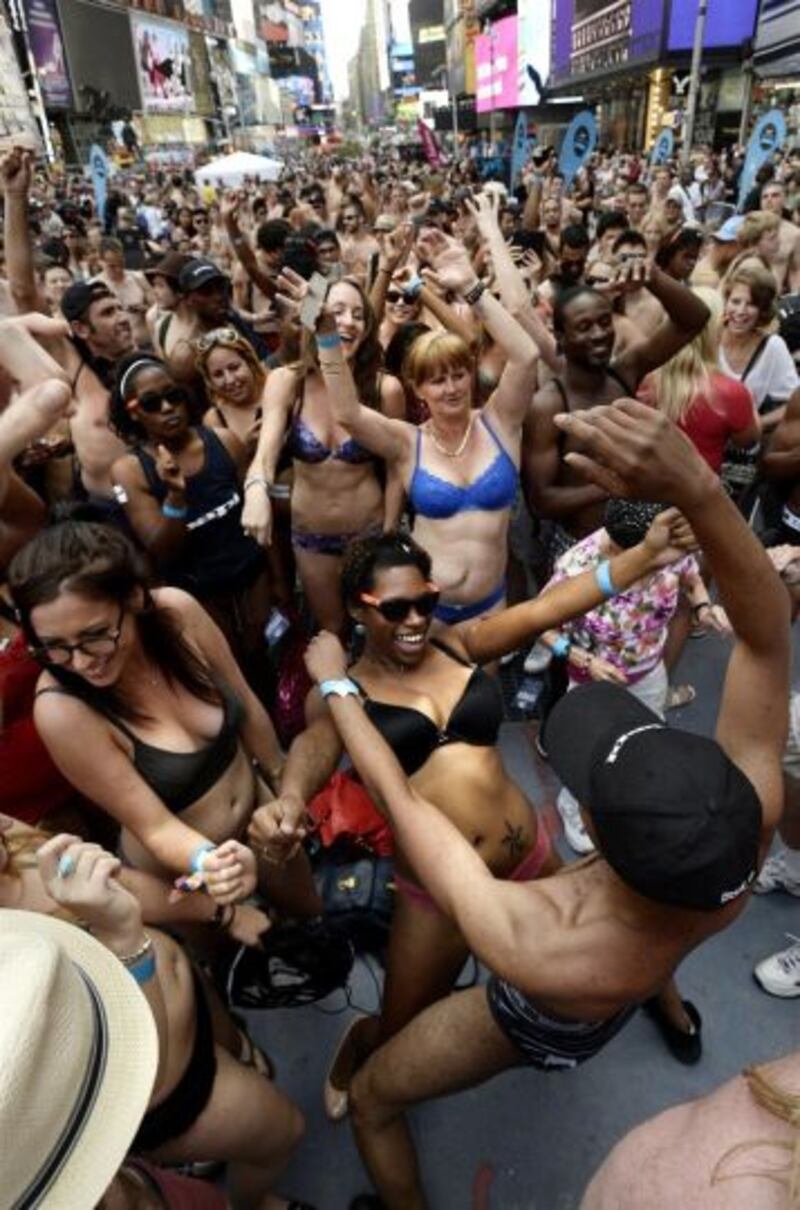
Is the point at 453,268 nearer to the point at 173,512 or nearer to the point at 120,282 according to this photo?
the point at 173,512

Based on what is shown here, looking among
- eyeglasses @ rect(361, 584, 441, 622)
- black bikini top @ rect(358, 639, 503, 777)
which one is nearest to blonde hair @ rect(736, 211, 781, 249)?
eyeglasses @ rect(361, 584, 441, 622)

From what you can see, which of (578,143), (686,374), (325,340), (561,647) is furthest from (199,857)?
(578,143)

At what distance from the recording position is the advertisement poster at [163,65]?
155 ft

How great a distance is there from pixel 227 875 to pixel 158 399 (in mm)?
2128

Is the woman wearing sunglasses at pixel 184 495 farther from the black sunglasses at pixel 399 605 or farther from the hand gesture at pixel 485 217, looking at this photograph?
the hand gesture at pixel 485 217

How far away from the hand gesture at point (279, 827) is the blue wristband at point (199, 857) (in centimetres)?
18

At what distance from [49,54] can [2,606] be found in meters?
48.2

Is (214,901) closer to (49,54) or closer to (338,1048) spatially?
(338,1048)

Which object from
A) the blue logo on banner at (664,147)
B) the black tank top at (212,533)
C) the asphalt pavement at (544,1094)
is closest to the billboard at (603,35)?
the blue logo on banner at (664,147)

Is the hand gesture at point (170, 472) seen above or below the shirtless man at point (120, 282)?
below

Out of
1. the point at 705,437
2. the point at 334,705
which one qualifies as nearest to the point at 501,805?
the point at 334,705

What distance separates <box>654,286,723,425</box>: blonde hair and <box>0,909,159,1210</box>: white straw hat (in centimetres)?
343

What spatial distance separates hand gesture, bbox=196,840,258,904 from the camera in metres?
1.88

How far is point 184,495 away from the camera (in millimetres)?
3250
